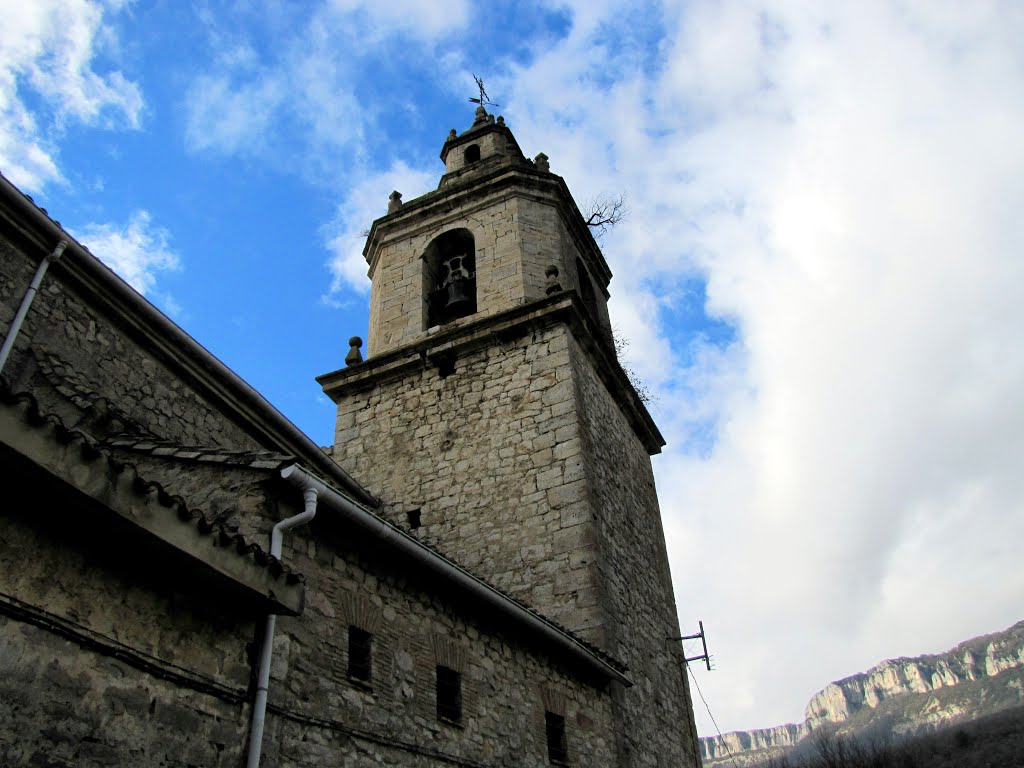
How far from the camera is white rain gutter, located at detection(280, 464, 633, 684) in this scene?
5.50 metres

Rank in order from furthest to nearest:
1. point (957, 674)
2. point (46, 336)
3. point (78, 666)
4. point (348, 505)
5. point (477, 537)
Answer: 1. point (957, 674)
2. point (477, 537)
3. point (46, 336)
4. point (348, 505)
5. point (78, 666)

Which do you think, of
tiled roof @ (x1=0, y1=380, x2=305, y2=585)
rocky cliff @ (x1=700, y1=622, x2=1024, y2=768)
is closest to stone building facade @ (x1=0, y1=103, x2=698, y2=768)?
tiled roof @ (x1=0, y1=380, x2=305, y2=585)

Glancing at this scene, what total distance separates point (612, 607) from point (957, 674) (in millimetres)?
100673

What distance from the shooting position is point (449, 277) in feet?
42.4

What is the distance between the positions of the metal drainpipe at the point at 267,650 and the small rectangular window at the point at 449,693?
6.00ft

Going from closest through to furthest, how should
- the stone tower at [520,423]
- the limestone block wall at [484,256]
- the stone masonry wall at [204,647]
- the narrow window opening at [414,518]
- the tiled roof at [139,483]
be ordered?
the tiled roof at [139,483] → the stone masonry wall at [204,647] → the stone tower at [520,423] → the narrow window opening at [414,518] → the limestone block wall at [484,256]

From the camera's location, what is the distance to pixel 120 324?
724 centimetres

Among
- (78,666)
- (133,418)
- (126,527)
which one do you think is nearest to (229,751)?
(78,666)

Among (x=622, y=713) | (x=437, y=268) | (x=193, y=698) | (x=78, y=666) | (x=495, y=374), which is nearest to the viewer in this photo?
(x=78, y=666)

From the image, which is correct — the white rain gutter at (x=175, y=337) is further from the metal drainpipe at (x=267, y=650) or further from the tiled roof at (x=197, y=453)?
the metal drainpipe at (x=267, y=650)

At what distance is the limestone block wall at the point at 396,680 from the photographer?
507cm

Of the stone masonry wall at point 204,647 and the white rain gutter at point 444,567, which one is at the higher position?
the white rain gutter at point 444,567

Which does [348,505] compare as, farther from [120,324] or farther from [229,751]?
[120,324]

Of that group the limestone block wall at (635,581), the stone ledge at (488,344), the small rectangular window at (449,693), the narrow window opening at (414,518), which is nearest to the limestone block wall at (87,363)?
the narrow window opening at (414,518)
